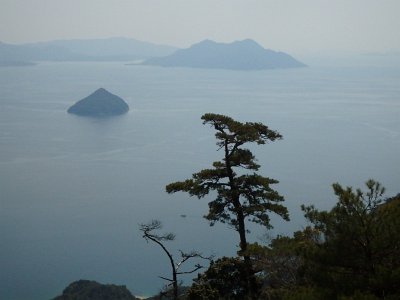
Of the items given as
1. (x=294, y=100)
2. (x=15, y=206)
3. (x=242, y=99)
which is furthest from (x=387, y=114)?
(x=15, y=206)

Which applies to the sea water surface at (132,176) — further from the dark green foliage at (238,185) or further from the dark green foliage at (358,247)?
the dark green foliage at (358,247)

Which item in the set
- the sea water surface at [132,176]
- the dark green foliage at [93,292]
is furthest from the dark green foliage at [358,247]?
the dark green foliage at [93,292]

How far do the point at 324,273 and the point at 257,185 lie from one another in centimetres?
506

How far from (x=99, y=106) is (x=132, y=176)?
80.0 meters

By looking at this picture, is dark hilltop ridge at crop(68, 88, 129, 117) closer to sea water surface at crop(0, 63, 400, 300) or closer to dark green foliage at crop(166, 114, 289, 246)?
sea water surface at crop(0, 63, 400, 300)

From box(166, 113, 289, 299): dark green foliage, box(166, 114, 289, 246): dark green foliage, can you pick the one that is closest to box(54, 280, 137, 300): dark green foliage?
box(166, 113, 289, 299): dark green foliage

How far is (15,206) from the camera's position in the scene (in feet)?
209

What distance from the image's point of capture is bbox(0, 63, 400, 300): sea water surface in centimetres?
4894

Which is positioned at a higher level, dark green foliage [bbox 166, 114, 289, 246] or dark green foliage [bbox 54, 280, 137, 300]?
dark green foliage [bbox 166, 114, 289, 246]

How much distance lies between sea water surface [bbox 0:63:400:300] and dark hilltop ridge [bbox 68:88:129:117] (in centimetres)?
450

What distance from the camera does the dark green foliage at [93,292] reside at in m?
36.5

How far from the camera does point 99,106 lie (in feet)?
492

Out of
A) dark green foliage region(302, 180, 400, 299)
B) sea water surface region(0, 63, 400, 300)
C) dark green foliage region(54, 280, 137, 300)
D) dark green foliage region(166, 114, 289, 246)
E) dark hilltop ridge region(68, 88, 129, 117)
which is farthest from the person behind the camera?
dark hilltop ridge region(68, 88, 129, 117)

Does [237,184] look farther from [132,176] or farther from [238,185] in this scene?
[132,176]
